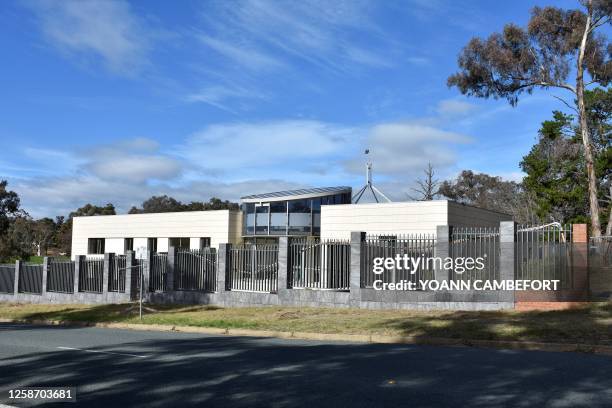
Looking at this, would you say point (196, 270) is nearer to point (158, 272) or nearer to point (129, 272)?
point (158, 272)

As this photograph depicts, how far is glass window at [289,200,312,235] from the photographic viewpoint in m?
37.8

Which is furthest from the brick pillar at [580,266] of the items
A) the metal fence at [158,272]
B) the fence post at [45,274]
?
the fence post at [45,274]

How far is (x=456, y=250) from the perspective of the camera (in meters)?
18.7

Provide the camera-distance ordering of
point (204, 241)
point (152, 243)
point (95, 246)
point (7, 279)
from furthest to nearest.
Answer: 1. point (95, 246)
2. point (152, 243)
3. point (204, 241)
4. point (7, 279)

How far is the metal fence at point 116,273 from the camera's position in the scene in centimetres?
2664

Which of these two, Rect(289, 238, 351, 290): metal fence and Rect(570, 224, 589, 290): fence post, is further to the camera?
Rect(289, 238, 351, 290): metal fence

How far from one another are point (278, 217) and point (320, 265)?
1747 cm

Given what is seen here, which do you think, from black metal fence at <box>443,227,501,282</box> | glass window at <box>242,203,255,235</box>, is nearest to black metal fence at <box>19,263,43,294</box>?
glass window at <box>242,203,255,235</box>

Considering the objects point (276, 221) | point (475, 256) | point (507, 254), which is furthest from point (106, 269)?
point (507, 254)

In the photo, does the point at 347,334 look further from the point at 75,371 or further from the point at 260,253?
the point at 260,253

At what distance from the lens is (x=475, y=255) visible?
1844 centimetres

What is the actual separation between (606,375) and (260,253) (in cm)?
1466

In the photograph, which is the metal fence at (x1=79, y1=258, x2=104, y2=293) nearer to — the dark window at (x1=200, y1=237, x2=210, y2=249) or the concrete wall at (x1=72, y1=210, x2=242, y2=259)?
the concrete wall at (x1=72, y1=210, x2=242, y2=259)

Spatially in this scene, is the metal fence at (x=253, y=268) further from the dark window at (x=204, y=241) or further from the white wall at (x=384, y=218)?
the dark window at (x=204, y=241)
